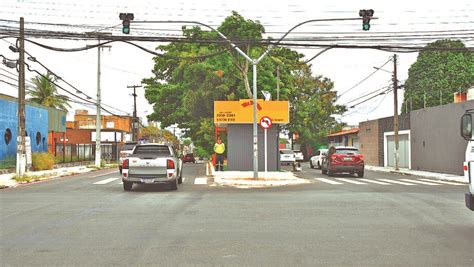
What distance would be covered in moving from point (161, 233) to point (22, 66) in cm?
1925

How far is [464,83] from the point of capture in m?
52.1

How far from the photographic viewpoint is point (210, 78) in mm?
35344

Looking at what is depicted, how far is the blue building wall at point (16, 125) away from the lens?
101 ft

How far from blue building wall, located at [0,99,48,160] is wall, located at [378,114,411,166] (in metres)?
28.8

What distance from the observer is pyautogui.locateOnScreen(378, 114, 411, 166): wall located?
121 feet

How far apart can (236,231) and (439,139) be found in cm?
2592

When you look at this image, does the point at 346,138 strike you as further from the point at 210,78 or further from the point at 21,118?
the point at 21,118

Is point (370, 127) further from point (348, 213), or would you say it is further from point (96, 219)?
point (96, 219)

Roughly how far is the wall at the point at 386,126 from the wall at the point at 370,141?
0.50m

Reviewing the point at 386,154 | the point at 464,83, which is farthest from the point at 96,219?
the point at 464,83

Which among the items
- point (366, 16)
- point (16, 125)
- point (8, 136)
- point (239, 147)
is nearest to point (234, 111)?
point (239, 147)

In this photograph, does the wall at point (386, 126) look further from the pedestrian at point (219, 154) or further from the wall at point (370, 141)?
the pedestrian at point (219, 154)

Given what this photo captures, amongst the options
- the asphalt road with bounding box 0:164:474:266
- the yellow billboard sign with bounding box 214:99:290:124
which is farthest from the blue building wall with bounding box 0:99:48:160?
the asphalt road with bounding box 0:164:474:266

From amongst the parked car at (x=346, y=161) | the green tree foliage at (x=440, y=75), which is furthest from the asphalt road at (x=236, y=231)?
the green tree foliage at (x=440, y=75)
